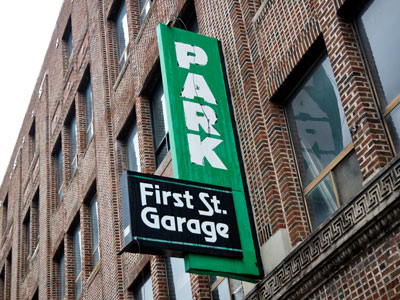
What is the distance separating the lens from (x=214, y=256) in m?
12.1

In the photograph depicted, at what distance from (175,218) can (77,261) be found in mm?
13246

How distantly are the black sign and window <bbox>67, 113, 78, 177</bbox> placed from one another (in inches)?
564

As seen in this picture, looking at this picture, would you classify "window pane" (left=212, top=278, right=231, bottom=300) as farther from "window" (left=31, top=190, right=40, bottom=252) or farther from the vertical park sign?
"window" (left=31, top=190, right=40, bottom=252)

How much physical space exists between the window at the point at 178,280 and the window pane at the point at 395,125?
23.1 ft

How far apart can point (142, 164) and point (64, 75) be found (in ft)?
37.3

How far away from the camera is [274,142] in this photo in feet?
42.9

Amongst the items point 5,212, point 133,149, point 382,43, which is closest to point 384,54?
point 382,43

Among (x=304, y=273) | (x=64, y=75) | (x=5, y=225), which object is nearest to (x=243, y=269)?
(x=304, y=273)

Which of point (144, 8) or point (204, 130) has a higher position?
point (144, 8)

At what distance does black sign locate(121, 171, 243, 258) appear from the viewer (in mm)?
11672

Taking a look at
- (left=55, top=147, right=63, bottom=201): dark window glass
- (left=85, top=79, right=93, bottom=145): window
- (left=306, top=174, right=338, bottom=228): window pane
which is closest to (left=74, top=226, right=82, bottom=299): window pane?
(left=55, top=147, right=63, bottom=201): dark window glass

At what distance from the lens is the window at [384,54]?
1058 cm

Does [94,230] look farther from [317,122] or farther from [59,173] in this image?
[317,122]

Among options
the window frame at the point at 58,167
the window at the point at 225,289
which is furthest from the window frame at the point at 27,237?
the window at the point at 225,289
